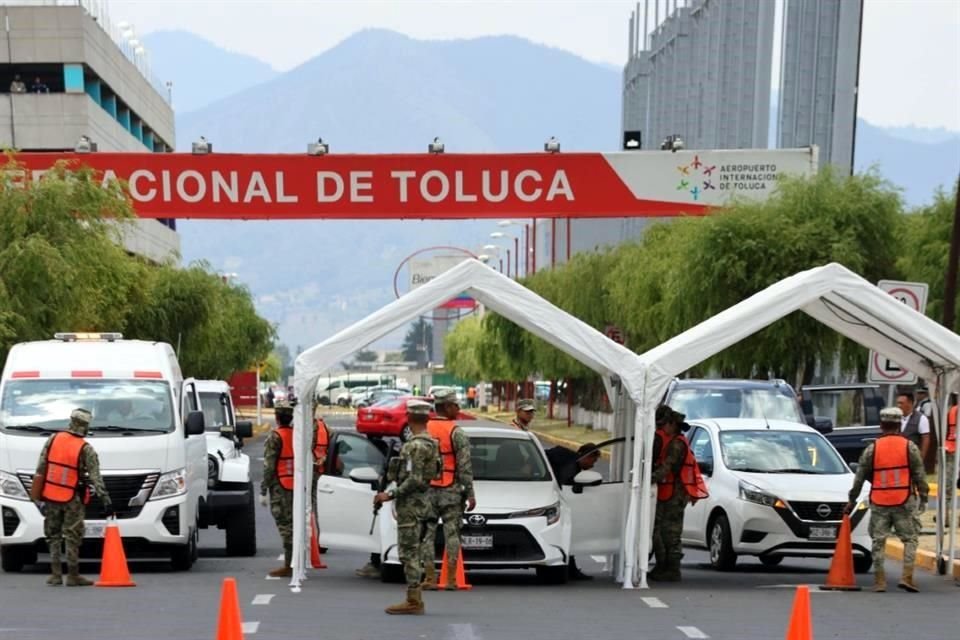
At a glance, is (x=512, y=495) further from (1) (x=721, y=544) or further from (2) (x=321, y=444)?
(2) (x=321, y=444)

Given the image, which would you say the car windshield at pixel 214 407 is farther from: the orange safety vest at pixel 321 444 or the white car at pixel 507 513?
the white car at pixel 507 513

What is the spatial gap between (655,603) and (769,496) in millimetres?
3212

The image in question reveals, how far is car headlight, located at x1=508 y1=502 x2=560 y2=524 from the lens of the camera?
17.3 metres

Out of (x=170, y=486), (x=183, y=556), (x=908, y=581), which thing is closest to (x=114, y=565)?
(x=170, y=486)

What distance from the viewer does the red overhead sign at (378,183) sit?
38.6 m

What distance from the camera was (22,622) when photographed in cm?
1428

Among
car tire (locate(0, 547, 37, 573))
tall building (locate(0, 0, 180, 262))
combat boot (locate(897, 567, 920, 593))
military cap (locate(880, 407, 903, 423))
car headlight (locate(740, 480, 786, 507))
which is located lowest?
car tire (locate(0, 547, 37, 573))

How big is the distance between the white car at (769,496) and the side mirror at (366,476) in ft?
13.1

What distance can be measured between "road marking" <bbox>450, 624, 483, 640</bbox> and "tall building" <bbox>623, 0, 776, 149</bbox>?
77.4 meters

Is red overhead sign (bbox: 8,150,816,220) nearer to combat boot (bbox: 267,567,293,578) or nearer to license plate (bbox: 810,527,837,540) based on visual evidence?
license plate (bbox: 810,527,837,540)

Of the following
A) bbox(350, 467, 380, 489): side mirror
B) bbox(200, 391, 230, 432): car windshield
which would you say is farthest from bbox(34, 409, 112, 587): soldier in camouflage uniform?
bbox(200, 391, 230, 432): car windshield

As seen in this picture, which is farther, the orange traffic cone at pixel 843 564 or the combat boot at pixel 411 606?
the orange traffic cone at pixel 843 564

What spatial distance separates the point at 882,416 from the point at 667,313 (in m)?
27.7

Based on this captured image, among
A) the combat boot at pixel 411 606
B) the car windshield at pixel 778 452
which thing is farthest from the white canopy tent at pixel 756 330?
the combat boot at pixel 411 606
